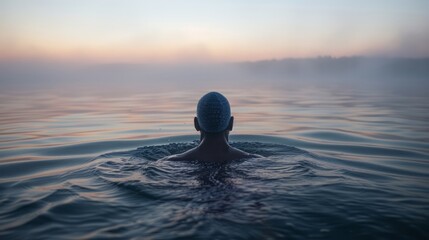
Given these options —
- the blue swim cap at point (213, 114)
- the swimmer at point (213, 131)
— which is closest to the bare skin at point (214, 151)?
the swimmer at point (213, 131)

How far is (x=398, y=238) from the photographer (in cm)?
293

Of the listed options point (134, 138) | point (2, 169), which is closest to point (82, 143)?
point (134, 138)

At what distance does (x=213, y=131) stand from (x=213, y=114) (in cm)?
28

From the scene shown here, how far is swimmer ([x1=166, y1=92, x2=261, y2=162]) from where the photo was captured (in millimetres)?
5291

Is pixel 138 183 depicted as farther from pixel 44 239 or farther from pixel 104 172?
pixel 44 239

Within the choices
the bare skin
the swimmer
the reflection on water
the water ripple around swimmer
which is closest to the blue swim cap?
the swimmer

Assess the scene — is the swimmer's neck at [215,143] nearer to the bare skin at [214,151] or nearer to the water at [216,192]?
the bare skin at [214,151]

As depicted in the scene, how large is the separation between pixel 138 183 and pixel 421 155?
20.2 ft

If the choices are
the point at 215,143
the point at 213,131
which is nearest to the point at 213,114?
the point at 213,131

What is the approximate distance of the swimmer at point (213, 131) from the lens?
5.29 metres

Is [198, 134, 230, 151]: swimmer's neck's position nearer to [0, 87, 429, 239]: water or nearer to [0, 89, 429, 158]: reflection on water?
[0, 87, 429, 239]: water

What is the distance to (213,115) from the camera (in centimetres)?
527

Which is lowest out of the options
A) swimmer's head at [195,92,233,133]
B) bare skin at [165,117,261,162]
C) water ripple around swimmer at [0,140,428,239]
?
water ripple around swimmer at [0,140,428,239]

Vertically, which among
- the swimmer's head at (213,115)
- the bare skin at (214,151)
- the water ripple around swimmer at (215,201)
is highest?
the swimmer's head at (213,115)
